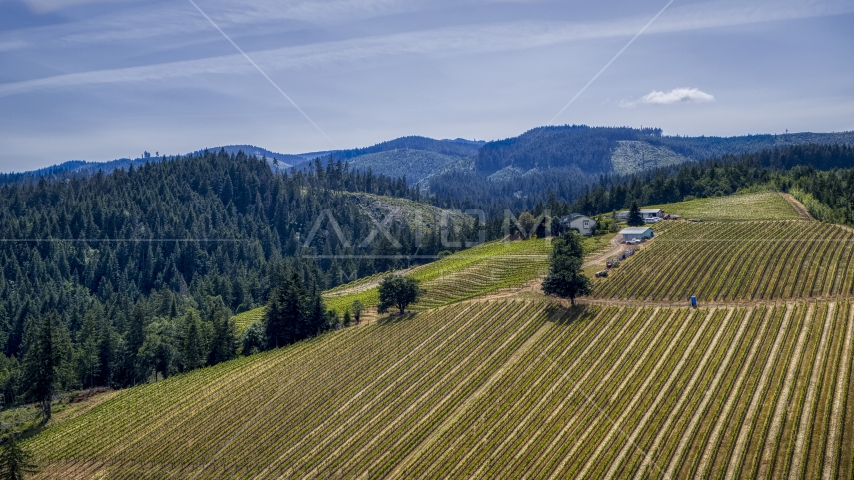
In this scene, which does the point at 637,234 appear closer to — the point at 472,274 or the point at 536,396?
the point at 472,274

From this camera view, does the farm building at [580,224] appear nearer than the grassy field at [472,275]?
No

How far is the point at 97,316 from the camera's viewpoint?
117 meters

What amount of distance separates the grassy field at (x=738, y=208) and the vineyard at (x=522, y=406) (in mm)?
59819

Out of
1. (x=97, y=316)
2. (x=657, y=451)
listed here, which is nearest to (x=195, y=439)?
(x=657, y=451)

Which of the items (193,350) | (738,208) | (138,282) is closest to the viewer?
(193,350)

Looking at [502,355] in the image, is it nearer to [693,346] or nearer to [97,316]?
[693,346]

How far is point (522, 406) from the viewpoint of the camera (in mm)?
51250

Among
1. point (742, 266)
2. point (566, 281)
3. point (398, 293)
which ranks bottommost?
point (742, 266)

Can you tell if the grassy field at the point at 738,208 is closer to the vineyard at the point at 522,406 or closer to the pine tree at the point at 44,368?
the vineyard at the point at 522,406

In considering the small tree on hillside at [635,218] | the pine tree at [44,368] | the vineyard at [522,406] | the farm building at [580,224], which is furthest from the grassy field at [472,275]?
the pine tree at [44,368]

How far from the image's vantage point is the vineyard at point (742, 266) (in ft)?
230

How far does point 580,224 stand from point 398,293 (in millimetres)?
56219

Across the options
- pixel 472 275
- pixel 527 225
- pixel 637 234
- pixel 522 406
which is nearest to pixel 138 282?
pixel 527 225

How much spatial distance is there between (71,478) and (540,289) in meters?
59.0
